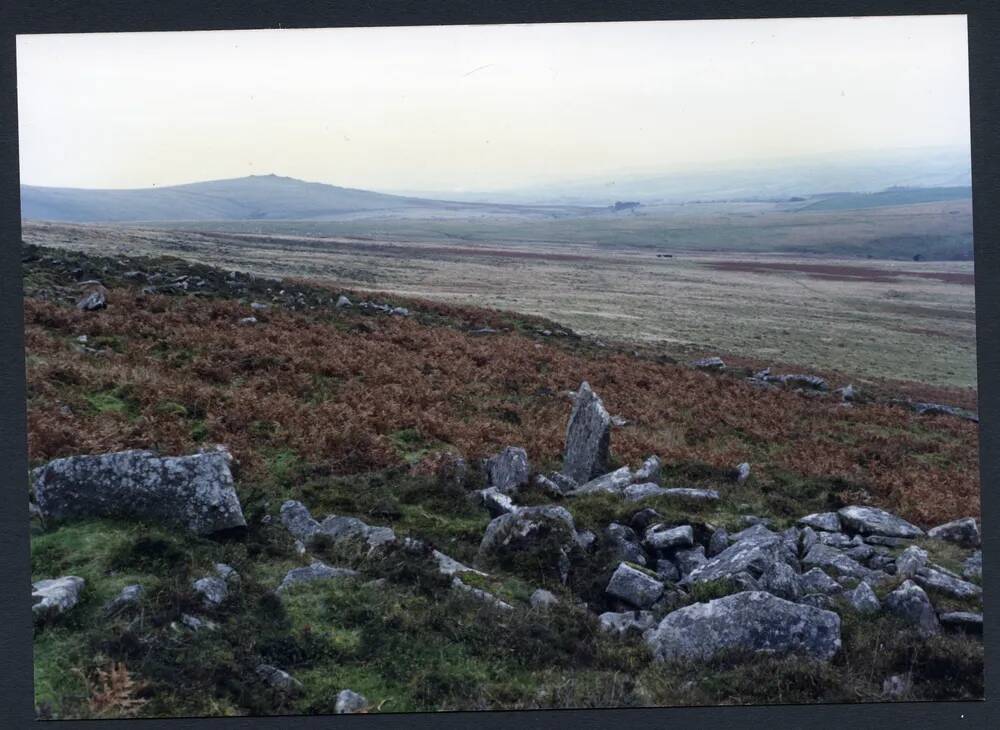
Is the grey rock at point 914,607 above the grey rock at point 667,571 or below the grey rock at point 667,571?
below

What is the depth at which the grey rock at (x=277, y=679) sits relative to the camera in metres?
8.61

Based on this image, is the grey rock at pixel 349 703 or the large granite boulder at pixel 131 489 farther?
the large granite boulder at pixel 131 489

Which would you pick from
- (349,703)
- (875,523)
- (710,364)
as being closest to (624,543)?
(875,523)

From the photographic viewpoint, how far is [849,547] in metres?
11.2

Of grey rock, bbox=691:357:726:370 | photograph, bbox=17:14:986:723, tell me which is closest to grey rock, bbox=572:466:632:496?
photograph, bbox=17:14:986:723

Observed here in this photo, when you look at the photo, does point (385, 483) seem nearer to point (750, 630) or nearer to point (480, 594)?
point (480, 594)

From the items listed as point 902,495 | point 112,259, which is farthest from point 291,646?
point 112,259

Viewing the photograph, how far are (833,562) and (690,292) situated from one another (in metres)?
11.5

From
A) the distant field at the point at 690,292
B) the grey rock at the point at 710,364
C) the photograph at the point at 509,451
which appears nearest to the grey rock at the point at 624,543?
the photograph at the point at 509,451

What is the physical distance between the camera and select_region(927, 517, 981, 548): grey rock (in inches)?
446

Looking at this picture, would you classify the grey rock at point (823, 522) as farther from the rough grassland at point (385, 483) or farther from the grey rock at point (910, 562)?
the grey rock at point (910, 562)

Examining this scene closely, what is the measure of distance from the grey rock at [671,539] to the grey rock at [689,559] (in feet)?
0.35

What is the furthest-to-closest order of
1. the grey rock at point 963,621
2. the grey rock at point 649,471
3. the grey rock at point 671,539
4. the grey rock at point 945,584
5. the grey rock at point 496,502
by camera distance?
the grey rock at point 649,471 < the grey rock at point 496,502 < the grey rock at point 671,539 < the grey rock at point 945,584 < the grey rock at point 963,621

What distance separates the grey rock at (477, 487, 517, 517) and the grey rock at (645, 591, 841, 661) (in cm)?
299
